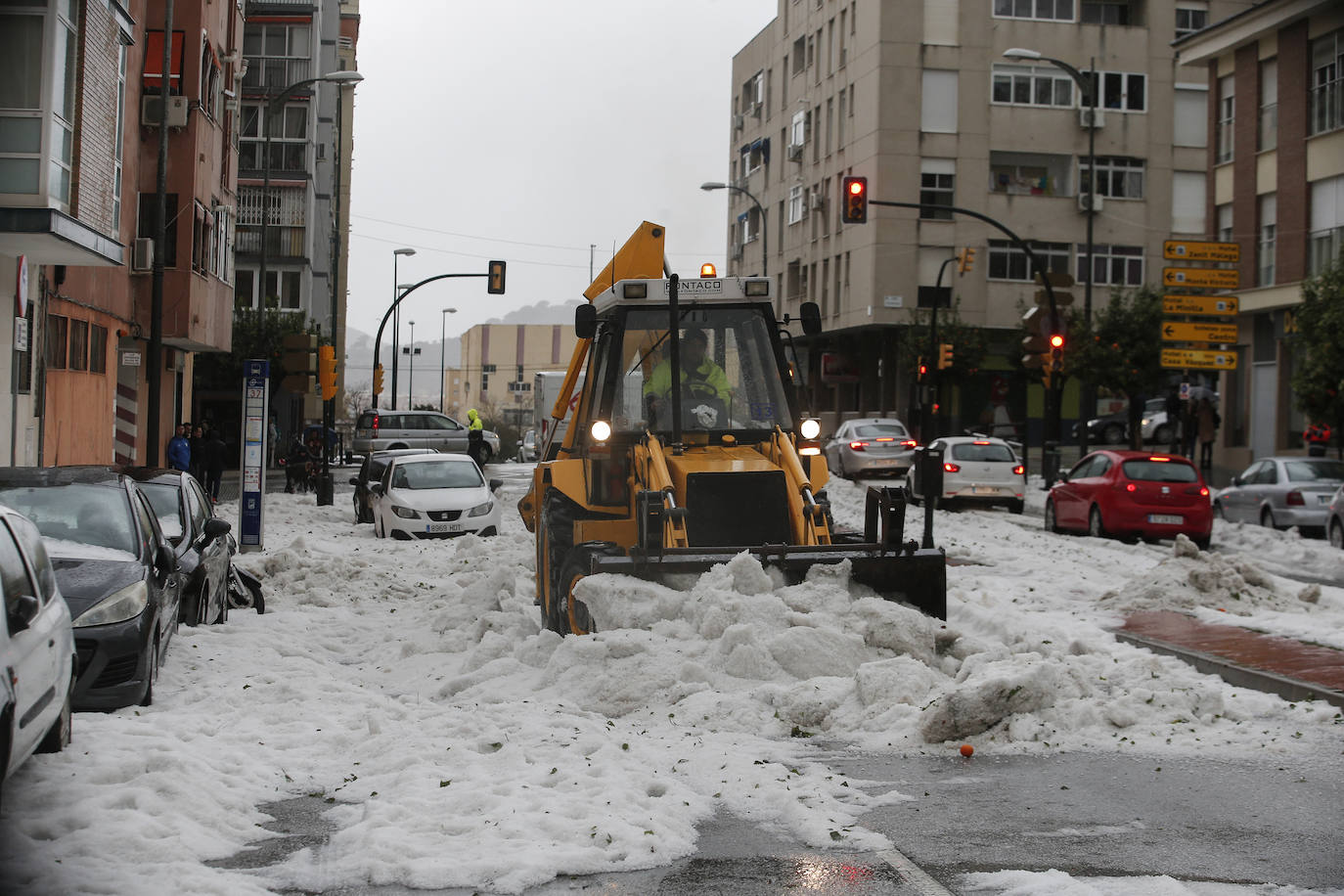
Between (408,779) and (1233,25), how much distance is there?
128 ft

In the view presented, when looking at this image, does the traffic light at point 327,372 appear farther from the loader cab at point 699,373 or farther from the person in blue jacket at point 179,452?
the loader cab at point 699,373

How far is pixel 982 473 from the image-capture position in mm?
30734

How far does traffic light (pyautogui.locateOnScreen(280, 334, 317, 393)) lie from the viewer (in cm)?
2533

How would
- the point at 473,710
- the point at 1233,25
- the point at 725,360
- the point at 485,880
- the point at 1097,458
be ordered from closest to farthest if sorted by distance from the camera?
the point at 485,880 < the point at 473,710 < the point at 725,360 < the point at 1097,458 < the point at 1233,25

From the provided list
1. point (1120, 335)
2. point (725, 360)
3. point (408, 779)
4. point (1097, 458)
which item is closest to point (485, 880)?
point (408, 779)

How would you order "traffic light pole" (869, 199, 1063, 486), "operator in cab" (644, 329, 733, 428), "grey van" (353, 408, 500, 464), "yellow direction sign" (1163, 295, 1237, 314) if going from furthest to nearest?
"grey van" (353, 408, 500, 464) → "yellow direction sign" (1163, 295, 1237, 314) → "traffic light pole" (869, 199, 1063, 486) → "operator in cab" (644, 329, 733, 428)

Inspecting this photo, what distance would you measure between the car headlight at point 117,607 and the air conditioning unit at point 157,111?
22.1 m

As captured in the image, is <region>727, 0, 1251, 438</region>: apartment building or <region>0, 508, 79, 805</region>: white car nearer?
<region>0, 508, 79, 805</region>: white car

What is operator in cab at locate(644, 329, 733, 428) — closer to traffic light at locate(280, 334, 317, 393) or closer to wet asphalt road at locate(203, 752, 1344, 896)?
wet asphalt road at locate(203, 752, 1344, 896)

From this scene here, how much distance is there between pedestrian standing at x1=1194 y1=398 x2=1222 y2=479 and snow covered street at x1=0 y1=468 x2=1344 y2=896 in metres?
25.3

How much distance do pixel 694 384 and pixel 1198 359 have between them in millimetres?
24420

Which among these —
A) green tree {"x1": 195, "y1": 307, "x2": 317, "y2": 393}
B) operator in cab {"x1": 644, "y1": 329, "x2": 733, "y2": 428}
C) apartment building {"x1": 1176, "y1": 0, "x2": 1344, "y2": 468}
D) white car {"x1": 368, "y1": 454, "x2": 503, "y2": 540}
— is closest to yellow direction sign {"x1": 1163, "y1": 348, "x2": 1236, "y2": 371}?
apartment building {"x1": 1176, "y1": 0, "x2": 1344, "y2": 468}

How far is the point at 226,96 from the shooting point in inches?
1388

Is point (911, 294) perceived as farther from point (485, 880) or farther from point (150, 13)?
point (485, 880)
